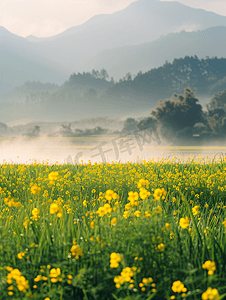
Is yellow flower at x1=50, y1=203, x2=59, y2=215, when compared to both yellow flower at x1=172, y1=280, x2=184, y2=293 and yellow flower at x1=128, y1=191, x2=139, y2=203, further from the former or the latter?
yellow flower at x1=172, y1=280, x2=184, y2=293

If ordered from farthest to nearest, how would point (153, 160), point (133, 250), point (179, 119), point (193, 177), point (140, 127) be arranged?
point (140, 127), point (179, 119), point (153, 160), point (193, 177), point (133, 250)

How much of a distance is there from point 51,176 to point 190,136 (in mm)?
30653

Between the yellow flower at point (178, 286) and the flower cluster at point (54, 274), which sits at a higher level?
the flower cluster at point (54, 274)

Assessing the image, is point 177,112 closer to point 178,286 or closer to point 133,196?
point 133,196

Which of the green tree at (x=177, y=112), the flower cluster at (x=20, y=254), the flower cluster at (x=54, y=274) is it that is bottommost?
the flower cluster at (x=54, y=274)

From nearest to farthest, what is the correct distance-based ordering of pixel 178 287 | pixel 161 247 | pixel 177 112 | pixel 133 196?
1. pixel 178 287
2. pixel 161 247
3. pixel 133 196
4. pixel 177 112

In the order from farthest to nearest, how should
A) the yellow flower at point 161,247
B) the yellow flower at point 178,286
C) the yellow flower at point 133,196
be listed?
the yellow flower at point 133,196 → the yellow flower at point 161,247 → the yellow flower at point 178,286

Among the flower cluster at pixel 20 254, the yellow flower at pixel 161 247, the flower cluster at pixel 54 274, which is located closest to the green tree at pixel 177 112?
the yellow flower at pixel 161 247

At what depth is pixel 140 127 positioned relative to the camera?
113 ft

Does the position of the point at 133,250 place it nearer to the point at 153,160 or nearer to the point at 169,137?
the point at 153,160

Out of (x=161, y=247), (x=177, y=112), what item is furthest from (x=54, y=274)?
(x=177, y=112)

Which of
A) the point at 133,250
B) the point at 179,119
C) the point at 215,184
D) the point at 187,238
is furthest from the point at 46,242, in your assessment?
the point at 179,119

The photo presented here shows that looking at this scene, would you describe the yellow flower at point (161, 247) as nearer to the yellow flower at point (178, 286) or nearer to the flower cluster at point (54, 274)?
the yellow flower at point (178, 286)

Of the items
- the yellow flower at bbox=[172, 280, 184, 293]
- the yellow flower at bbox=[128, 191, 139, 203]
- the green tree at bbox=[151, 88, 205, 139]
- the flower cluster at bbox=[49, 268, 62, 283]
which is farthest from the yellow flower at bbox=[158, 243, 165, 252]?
the green tree at bbox=[151, 88, 205, 139]
